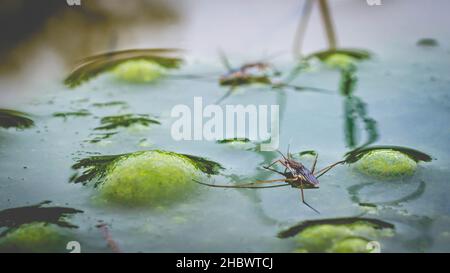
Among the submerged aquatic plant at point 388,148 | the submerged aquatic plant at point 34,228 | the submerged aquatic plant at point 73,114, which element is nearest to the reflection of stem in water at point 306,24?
the submerged aquatic plant at point 388,148

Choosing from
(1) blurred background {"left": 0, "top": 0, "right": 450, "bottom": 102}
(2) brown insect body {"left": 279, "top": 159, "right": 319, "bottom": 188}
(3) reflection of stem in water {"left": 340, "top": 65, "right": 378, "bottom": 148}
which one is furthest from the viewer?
(1) blurred background {"left": 0, "top": 0, "right": 450, "bottom": 102}

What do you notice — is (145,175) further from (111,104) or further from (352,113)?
(352,113)

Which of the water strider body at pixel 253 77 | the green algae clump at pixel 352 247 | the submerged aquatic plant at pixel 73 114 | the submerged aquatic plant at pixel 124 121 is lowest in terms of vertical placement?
the green algae clump at pixel 352 247

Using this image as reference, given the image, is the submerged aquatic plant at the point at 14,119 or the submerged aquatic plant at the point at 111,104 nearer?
the submerged aquatic plant at the point at 14,119

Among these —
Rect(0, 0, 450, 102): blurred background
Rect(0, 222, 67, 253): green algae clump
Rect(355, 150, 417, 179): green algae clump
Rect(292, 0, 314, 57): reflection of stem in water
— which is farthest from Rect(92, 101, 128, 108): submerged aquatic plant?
Rect(355, 150, 417, 179): green algae clump

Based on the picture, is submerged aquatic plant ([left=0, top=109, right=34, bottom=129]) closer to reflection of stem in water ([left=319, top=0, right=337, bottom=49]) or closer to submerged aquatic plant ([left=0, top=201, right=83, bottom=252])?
submerged aquatic plant ([left=0, top=201, right=83, bottom=252])

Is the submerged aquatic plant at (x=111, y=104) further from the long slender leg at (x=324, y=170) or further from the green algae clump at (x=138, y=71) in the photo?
the long slender leg at (x=324, y=170)

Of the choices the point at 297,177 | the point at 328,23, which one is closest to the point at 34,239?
the point at 297,177

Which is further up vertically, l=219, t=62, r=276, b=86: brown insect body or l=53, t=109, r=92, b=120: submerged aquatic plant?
l=219, t=62, r=276, b=86: brown insect body
